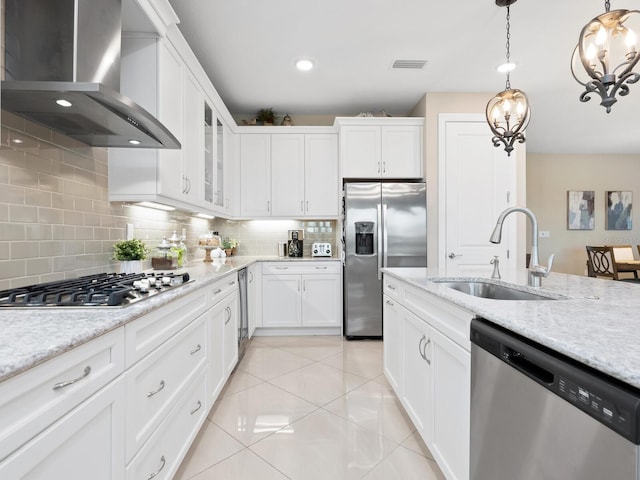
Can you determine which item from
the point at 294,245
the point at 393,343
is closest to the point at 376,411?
the point at 393,343

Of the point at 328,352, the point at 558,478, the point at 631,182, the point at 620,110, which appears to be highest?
the point at 620,110

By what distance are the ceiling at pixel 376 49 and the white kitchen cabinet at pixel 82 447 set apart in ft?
8.13

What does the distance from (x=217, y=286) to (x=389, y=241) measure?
199cm

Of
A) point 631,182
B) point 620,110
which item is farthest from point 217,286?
point 631,182

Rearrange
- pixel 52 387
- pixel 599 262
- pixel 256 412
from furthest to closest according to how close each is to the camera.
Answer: pixel 599 262, pixel 256 412, pixel 52 387

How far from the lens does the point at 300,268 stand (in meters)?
3.59

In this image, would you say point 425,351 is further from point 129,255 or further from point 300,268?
point 300,268

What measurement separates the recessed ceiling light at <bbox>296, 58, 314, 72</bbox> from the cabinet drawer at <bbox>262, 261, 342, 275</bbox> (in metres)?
1.97

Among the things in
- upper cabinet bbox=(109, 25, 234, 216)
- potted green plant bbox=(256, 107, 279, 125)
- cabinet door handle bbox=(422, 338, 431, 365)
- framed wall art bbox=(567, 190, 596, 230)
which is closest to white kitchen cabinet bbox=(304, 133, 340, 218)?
potted green plant bbox=(256, 107, 279, 125)

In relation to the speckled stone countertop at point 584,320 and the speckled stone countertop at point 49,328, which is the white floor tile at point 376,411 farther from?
the speckled stone countertop at point 49,328

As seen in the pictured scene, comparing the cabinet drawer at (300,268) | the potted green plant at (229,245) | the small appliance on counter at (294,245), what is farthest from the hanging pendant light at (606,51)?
the potted green plant at (229,245)

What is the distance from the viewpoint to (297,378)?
2516mm

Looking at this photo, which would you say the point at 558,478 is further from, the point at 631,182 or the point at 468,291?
the point at 631,182

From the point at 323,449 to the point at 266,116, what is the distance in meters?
3.53
